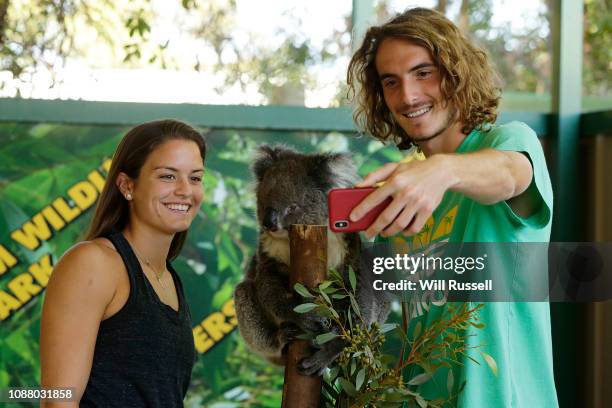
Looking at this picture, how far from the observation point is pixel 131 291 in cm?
148

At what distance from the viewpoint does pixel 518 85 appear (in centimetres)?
408

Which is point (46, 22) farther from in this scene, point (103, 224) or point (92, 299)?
point (92, 299)

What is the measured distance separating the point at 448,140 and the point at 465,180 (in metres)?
0.40

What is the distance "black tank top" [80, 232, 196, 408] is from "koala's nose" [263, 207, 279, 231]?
553mm

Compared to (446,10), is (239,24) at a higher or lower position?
lower

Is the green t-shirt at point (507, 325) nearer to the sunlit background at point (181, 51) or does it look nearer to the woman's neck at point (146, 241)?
the woman's neck at point (146, 241)

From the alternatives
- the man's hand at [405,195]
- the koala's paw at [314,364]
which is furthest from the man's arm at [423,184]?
the koala's paw at [314,364]

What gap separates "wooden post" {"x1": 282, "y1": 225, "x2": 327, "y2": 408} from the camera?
1.29 meters

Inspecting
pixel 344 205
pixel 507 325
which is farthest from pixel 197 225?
pixel 344 205

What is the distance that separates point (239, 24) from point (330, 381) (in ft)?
8.70

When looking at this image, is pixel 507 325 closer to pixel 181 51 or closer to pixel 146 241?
pixel 146 241

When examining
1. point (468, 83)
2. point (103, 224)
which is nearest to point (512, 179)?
point (468, 83)

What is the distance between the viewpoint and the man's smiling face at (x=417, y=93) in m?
1.36

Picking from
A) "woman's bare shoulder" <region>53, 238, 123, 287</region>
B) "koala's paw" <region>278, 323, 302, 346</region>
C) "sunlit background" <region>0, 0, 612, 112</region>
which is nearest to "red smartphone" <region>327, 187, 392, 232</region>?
"koala's paw" <region>278, 323, 302, 346</region>
